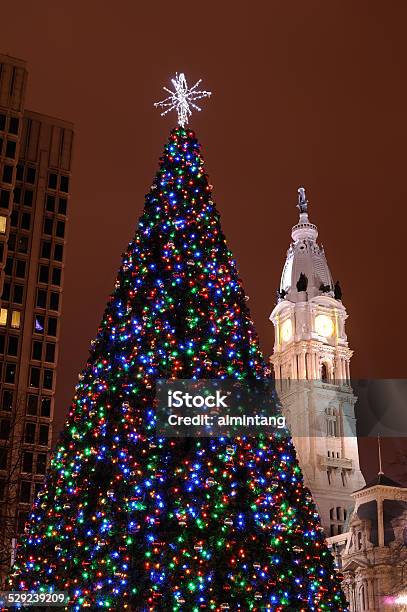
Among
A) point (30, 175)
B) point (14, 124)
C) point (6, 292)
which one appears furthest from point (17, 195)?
point (6, 292)

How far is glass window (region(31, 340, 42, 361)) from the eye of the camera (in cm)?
8394

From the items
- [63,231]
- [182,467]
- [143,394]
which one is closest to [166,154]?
[143,394]

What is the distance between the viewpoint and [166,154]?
20.3m

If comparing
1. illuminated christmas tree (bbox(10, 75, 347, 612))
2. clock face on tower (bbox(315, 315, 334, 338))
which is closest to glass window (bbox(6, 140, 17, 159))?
clock face on tower (bbox(315, 315, 334, 338))

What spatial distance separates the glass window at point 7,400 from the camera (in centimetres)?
7906

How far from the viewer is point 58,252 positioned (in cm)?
8962

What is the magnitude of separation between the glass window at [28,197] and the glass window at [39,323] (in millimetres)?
12449

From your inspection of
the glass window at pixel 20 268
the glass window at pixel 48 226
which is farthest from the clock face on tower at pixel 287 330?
the glass window at pixel 20 268

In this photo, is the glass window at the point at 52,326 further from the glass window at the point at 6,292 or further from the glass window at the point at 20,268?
the glass window at the point at 20,268

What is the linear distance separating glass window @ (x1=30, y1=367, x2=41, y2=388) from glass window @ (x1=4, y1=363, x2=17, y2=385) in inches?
72.1

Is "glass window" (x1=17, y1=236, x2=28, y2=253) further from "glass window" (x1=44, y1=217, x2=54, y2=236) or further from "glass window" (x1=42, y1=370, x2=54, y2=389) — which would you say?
"glass window" (x1=42, y1=370, x2=54, y2=389)

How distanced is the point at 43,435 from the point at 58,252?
20457 millimetres

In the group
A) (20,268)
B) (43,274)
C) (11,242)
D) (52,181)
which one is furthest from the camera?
(52,181)

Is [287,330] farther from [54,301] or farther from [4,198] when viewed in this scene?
[4,198]
